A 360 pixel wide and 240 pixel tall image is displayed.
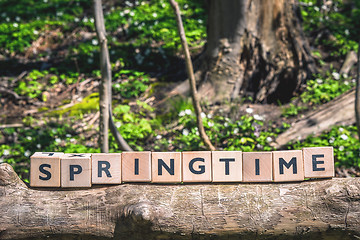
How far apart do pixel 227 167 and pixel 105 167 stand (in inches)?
30.1

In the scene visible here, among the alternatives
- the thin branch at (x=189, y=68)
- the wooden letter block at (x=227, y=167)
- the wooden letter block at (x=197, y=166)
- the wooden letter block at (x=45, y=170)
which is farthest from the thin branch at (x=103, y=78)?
the wooden letter block at (x=227, y=167)

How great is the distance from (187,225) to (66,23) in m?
5.22

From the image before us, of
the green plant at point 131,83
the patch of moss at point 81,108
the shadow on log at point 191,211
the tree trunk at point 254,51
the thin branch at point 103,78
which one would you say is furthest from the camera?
the green plant at point 131,83

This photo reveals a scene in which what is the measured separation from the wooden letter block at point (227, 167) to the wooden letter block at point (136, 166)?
1.35ft

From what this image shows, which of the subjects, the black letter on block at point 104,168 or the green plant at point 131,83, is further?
the green plant at point 131,83

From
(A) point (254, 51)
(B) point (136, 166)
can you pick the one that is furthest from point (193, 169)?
(A) point (254, 51)

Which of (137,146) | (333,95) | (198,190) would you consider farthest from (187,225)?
(333,95)

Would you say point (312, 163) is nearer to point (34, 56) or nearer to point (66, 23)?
point (34, 56)

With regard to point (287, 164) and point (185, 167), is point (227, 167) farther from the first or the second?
point (287, 164)

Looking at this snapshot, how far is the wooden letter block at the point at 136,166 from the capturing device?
8.57 feet

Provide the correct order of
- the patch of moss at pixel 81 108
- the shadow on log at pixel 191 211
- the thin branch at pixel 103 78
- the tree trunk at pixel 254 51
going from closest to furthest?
the shadow on log at pixel 191 211
the thin branch at pixel 103 78
the tree trunk at pixel 254 51
the patch of moss at pixel 81 108

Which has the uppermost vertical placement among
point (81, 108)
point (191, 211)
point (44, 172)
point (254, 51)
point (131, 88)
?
point (254, 51)

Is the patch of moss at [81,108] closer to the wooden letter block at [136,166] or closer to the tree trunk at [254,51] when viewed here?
the tree trunk at [254,51]

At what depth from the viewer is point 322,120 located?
4.43m
